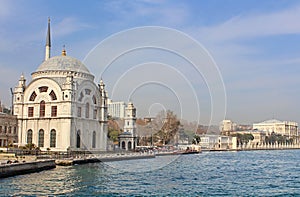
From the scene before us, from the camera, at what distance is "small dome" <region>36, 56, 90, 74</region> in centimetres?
5338

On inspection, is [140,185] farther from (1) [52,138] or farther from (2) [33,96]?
(2) [33,96]

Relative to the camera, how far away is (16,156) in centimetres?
3922

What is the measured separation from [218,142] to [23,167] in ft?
309

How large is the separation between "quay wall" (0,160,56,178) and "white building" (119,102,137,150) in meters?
31.6

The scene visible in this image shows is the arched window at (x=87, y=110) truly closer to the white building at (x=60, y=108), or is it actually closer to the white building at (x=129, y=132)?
the white building at (x=60, y=108)

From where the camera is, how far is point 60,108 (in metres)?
49.2

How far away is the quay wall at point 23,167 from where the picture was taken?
27409 mm

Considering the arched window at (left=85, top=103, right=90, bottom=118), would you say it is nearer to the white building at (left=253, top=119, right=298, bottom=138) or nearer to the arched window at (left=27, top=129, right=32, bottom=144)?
the arched window at (left=27, top=129, right=32, bottom=144)

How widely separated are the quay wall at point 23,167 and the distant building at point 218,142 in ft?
261

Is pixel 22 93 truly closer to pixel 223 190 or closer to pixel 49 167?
pixel 49 167

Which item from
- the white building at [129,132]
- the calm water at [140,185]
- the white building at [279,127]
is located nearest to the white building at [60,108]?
the white building at [129,132]

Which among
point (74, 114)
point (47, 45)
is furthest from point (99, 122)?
point (47, 45)

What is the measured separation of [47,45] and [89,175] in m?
36.3

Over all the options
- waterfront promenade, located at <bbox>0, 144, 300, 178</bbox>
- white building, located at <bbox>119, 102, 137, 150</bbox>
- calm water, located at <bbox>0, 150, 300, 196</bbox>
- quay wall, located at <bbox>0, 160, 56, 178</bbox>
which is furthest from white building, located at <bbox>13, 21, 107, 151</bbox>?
calm water, located at <bbox>0, 150, 300, 196</bbox>
